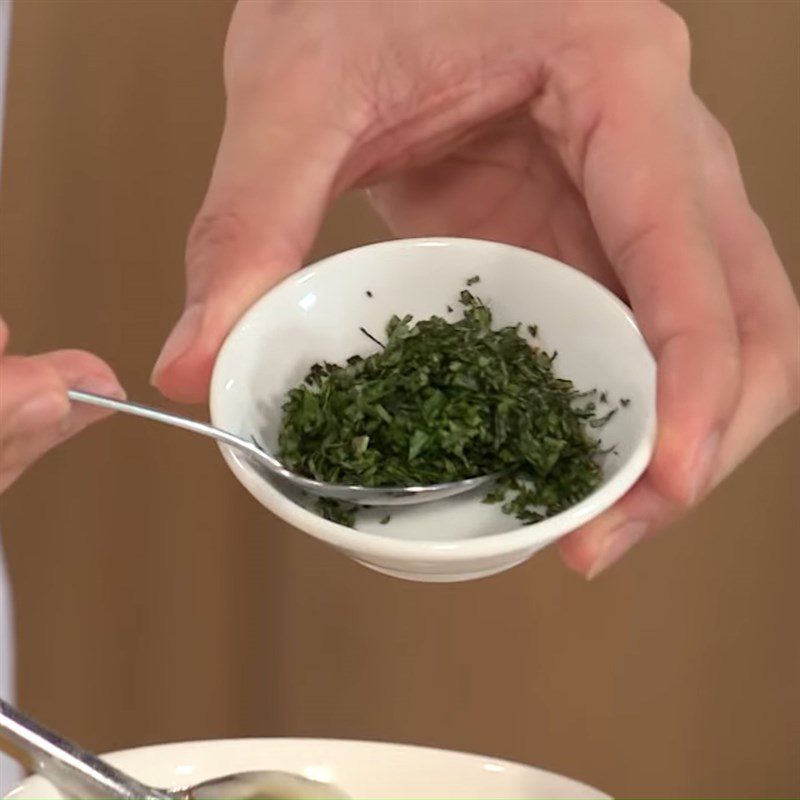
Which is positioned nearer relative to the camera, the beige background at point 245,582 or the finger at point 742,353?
the finger at point 742,353

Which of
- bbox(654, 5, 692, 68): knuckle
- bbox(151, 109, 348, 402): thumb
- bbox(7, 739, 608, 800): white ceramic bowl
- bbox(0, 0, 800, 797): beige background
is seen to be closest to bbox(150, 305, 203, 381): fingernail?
bbox(151, 109, 348, 402): thumb

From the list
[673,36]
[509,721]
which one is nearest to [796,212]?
[673,36]

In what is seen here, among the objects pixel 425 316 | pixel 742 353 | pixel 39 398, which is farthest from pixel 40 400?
pixel 742 353

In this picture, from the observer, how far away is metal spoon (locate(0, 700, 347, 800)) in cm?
41

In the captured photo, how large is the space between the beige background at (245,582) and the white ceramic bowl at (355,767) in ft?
1.78

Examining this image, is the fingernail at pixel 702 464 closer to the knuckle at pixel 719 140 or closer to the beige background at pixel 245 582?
the knuckle at pixel 719 140

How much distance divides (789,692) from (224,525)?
53 cm

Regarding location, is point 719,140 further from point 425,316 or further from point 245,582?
point 245,582

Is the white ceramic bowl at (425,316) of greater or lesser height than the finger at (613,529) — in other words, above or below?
above

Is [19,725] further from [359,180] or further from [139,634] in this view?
[139,634]

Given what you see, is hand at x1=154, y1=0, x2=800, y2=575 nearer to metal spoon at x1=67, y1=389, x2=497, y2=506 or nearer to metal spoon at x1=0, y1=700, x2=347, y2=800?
metal spoon at x1=67, y1=389, x2=497, y2=506

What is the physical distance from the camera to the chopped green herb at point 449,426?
53 centimetres

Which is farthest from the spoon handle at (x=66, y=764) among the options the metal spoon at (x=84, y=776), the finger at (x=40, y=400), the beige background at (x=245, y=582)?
the beige background at (x=245, y=582)

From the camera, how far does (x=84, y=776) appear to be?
412 mm
